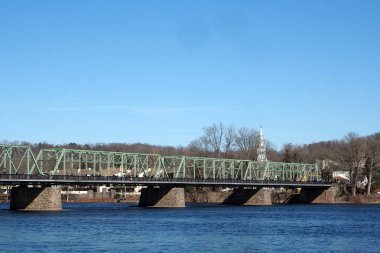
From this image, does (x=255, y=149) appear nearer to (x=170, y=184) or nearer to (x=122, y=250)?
(x=170, y=184)

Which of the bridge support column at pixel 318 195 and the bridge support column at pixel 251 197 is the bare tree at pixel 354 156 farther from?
the bridge support column at pixel 251 197

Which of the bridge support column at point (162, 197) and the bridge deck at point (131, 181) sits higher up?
the bridge deck at point (131, 181)

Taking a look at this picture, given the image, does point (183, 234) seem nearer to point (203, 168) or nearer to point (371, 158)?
point (203, 168)

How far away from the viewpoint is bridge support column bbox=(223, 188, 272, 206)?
142m

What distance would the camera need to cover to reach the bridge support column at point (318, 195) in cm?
15762

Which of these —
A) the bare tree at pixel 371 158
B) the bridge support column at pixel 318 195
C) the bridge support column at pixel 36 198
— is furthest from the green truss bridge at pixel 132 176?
the bare tree at pixel 371 158

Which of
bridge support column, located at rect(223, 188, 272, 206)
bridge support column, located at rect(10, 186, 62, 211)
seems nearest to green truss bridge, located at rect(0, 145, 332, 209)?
bridge support column, located at rect(10, 186, 62, 211)

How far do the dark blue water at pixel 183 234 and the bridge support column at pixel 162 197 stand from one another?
31.7 meters

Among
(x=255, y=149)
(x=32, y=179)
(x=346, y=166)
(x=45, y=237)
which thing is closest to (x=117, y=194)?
(x=255, y=149)

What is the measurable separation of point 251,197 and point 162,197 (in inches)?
1056

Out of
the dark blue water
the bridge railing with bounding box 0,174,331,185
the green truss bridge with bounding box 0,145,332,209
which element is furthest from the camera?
the green truss bridge with bounding box 0,145,332,209

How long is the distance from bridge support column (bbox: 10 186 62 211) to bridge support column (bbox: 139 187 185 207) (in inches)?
973

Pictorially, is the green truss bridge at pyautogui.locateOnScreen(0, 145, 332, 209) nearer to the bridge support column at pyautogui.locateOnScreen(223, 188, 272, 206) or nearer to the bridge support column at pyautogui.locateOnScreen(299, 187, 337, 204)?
the bridge support column at pyautogui.locateOnScreen(223, 188, 272, 206)

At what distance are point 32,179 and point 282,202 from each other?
255 feet
